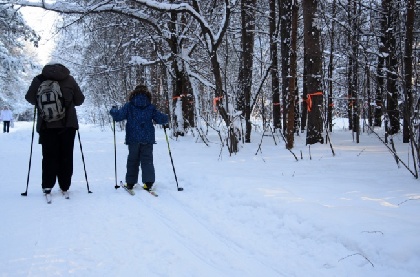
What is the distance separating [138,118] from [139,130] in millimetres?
202

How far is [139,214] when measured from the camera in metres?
4.53

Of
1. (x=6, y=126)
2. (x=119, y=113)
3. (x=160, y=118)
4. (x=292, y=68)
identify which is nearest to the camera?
(x=119, y=113)

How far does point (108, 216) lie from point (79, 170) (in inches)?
169

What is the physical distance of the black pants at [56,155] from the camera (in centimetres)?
529

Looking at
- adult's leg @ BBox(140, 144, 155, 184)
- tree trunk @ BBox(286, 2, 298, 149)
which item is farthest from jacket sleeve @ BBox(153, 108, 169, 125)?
tree trunk @ BBox(286, 2, 298, 149)

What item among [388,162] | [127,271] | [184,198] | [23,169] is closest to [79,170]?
[23,169]

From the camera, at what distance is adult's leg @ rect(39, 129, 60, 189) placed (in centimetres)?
528

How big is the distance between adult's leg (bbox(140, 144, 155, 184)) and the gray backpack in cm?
143

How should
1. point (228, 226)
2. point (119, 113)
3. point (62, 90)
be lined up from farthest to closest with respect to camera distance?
point (119, 113) → point (62, 90) → point (228, 226)

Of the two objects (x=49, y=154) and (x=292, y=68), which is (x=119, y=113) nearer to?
(x=49, y=154)

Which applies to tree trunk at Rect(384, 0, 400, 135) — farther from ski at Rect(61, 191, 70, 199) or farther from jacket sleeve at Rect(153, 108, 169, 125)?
ski at Rect(61, 191, 70, 199)

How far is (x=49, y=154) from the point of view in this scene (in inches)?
209

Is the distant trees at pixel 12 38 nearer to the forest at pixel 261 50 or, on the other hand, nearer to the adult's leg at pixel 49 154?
the forest at pixel 261 50

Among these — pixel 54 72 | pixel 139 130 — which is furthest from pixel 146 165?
pixel 54 72
